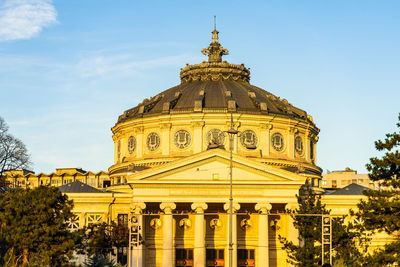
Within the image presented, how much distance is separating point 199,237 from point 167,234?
326 centimetres

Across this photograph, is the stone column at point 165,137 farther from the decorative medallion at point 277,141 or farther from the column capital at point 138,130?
the decorative medallion at point 277,141

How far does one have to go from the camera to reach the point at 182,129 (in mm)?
94625

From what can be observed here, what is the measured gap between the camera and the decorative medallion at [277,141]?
3752 inches

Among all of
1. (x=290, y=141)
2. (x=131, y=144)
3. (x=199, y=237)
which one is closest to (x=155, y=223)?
(x=199, y=237)

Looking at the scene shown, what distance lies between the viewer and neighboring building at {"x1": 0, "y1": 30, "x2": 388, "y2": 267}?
77.8 m

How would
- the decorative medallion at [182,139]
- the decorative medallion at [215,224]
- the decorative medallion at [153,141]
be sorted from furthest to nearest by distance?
the decorative medallion at [153,141] → the decorative medallion at [182,139] → the decorative medallion at [215,224]

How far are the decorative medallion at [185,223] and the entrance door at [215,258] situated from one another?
346 centimetres

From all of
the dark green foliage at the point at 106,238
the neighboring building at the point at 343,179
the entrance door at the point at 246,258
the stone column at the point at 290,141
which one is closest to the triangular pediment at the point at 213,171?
the dark green foliage at the point at 106,238

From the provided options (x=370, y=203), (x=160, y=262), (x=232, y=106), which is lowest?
(x=160, y=262)

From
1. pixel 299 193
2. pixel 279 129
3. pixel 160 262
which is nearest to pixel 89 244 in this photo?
pixel 160 262

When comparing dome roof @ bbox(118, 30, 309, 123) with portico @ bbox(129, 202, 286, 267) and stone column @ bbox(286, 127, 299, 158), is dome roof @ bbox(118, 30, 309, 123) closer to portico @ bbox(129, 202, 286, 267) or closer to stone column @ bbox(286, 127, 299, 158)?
stone column @ bbox(286, 127, 299, 158)

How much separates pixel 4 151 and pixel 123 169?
65.8 ft

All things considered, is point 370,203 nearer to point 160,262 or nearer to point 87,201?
point 160,262

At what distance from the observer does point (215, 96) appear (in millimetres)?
97500
